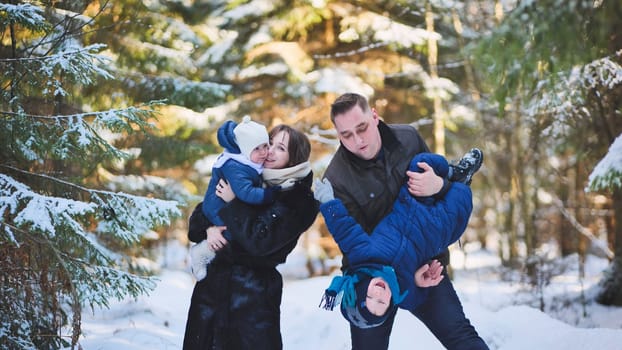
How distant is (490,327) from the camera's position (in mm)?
5301

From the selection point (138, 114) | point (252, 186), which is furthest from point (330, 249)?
point (252, 186)

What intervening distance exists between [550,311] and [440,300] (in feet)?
16.6

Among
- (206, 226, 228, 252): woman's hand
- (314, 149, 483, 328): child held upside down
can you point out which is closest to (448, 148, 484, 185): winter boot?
(314, 149, 483, 328): child held upside down

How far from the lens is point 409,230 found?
3.39 m

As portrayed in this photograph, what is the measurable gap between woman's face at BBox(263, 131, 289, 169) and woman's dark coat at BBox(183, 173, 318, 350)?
0.67 feet

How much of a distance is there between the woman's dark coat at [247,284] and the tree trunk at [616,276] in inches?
229

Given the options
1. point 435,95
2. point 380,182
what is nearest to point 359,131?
point 380,182

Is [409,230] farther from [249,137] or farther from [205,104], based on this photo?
[205,104]

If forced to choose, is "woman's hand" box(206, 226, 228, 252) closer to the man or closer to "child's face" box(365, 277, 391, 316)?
the man

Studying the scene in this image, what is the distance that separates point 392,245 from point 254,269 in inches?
40.1

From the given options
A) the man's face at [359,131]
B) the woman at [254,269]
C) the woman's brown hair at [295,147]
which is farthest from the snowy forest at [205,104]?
the woman's brown hair at [295,147]

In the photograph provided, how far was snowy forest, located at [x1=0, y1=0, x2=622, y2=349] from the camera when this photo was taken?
4.16 meters

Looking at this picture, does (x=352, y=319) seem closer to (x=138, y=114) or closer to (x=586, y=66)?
(x=138, y=114)

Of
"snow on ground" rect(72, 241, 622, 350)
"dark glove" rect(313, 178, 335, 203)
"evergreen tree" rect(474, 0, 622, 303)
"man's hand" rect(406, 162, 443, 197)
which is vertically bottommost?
"snow on ground" rect(72, 241, 622, 350)
